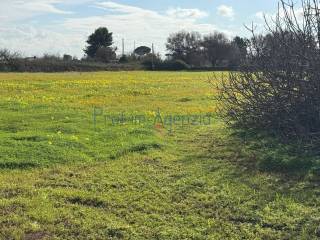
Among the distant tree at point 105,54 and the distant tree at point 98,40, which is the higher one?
the distant tree at point 98,40

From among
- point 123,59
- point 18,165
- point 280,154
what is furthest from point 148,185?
point 123,59

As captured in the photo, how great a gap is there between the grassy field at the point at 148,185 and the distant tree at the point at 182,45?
8070cm

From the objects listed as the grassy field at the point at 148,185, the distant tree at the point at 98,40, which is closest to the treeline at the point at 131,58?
the distant tree at the point at 98,40

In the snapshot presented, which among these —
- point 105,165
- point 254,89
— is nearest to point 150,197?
point 105,165

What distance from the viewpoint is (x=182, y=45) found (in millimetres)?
95375

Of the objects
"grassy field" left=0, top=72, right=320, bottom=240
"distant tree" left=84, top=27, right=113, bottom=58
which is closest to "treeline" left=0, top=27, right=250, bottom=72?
"distant tree" left=84, top=27, right=113, bottom=58

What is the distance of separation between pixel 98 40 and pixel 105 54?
19.0ft

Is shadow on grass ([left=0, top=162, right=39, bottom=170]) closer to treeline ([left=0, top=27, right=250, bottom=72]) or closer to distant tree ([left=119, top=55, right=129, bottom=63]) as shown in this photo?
treeline ([left=0, top=27, right=250, bottom=72])

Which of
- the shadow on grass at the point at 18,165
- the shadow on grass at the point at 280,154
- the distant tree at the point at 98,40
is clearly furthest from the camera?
the distant tree at the point at 98,40

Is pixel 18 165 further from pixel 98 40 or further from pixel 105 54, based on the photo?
pixel 98 40

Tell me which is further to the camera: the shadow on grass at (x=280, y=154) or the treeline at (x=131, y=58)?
the treeline at (x=131, y=58)

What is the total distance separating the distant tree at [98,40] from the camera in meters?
89.4

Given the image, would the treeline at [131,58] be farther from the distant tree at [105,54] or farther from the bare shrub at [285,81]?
the bare shrub at [285,81]

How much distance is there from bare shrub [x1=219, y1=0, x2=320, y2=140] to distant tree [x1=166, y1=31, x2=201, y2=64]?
3232 inches
